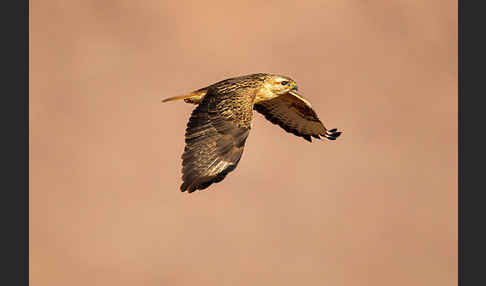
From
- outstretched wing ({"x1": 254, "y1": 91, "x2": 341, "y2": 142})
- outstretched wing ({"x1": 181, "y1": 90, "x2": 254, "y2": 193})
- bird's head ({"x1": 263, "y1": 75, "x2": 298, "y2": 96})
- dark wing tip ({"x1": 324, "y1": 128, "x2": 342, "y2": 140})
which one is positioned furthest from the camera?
dark wing tip ({"x1": 324, "y1": 128, "x2": 342, "y2": 140})

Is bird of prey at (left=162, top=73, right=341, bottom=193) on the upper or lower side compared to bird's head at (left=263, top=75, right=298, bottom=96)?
lower

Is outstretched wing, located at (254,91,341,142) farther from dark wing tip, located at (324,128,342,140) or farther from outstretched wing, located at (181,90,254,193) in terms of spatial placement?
outstretched wing, located at (181,90,254,193)

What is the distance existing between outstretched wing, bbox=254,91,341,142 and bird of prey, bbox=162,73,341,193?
0.58 metres

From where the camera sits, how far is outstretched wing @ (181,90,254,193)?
17.3ft

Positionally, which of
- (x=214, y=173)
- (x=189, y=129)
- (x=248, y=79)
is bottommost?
(x=214, y=173)

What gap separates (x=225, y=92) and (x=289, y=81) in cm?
75

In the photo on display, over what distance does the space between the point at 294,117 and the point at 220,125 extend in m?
1.87

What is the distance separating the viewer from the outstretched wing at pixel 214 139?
17.3ft

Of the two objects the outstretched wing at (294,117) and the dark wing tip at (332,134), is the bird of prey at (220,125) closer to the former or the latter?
the outstretched wing at (294,117)

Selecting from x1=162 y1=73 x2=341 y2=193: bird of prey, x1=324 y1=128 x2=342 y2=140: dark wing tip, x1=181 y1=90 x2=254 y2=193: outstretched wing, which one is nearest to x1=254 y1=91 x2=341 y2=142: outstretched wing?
x1=324 y1=128 x2=342 y2=140: dark wing tip

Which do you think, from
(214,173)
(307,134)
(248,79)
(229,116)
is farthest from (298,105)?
(214,173)

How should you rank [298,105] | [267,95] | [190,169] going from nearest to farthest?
[190,169]
[267,95]
[298,105]

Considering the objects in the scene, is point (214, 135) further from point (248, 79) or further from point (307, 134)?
point (307, 134)

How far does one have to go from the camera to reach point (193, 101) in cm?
654
